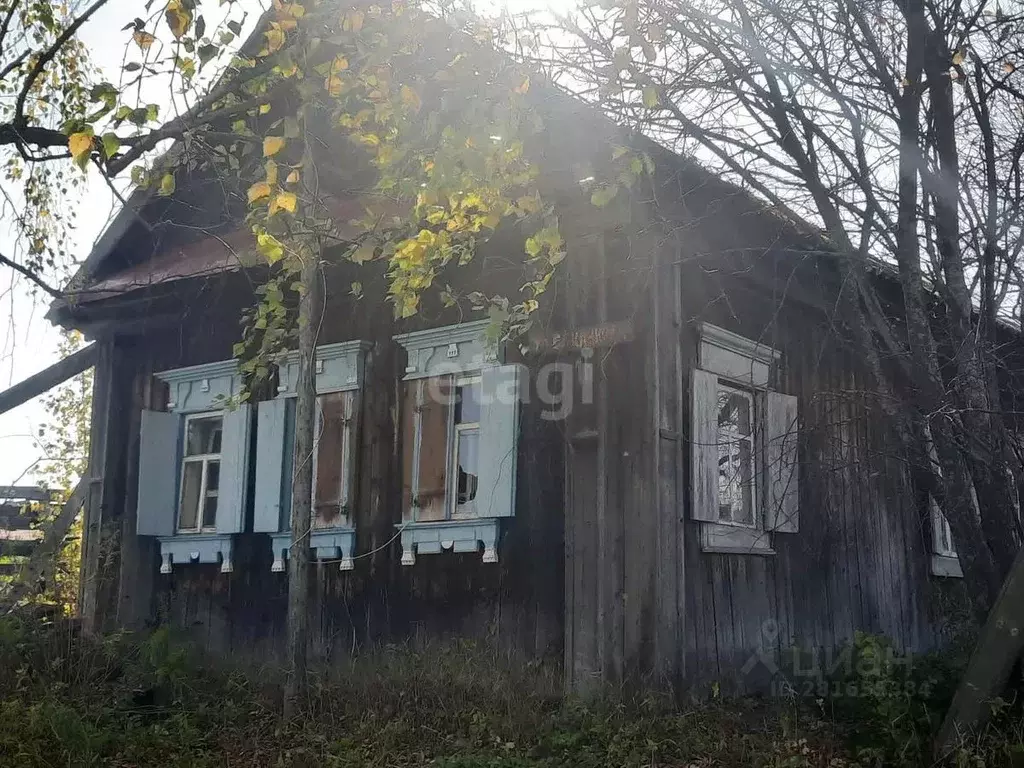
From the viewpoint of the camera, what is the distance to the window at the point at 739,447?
683 cm

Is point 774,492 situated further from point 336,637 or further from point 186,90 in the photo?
point 186,90

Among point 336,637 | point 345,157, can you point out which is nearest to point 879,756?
point 336,637

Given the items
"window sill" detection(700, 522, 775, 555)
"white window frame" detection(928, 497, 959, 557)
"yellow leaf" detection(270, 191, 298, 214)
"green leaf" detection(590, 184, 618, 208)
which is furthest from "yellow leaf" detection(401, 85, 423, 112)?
"white window frame" detection(928, 497, 959, 557)

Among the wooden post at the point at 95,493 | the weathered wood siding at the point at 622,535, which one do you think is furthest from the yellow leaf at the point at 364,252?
the wooden post at the point at 95,493

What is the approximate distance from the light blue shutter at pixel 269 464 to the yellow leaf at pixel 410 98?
349 cm

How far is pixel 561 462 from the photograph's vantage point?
6918 mm

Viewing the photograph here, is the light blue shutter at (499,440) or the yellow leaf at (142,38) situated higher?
the yellow leaf at (142,38)

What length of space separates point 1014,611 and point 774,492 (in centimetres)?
266

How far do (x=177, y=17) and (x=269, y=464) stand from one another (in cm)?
435

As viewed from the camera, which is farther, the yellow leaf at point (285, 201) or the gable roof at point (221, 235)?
the gable roof at point (221, 235)

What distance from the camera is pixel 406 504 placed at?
24.5 feet

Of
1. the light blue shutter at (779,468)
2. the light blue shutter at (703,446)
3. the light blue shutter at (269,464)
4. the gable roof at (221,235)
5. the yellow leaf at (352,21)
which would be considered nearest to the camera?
the yellow leaf at (352,21)

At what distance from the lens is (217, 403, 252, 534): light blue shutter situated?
8359 mm

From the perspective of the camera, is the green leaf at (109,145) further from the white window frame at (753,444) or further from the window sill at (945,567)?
the window sill at (945,567)
